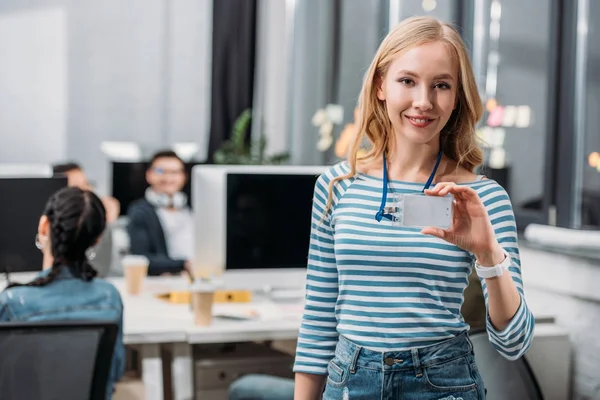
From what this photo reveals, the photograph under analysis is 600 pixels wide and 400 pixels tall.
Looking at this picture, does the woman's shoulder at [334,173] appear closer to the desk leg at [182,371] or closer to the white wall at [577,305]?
the desk leg at [182,371]

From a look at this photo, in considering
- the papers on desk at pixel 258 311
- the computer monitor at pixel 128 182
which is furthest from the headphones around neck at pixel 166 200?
the papers on desk at pixel 258 311

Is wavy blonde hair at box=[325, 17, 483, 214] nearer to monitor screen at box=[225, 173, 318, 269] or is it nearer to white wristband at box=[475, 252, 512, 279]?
white wristband at box=[475, 252, 512, 279]

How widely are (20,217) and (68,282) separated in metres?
0.70

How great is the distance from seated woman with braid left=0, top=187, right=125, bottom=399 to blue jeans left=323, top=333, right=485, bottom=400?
3.41 feet

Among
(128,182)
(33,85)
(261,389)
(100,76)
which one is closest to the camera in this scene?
(261,389)

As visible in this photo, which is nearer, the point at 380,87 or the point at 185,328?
the point at 380,87

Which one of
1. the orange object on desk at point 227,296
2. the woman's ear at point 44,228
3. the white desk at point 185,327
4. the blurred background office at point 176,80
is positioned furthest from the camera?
the blurred background office at point 176,80

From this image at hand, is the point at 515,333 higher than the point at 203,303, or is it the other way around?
the point at 515,333

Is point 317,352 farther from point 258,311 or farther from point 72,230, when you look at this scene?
point 258,311

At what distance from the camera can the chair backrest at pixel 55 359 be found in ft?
6.20

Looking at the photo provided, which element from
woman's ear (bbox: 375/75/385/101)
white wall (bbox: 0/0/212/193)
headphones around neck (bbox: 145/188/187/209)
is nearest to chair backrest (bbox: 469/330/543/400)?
woman's ear (bbox: 375/75/385/101)

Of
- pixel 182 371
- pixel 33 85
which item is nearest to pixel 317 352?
pixel 182 371

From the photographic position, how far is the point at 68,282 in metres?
2.28

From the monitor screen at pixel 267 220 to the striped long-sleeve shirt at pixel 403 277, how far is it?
1.50 m
